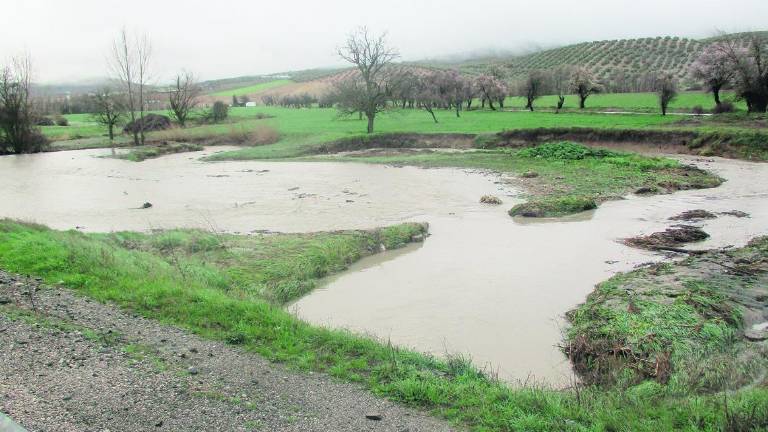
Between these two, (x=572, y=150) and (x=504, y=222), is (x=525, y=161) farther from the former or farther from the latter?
(x=504, y=222)

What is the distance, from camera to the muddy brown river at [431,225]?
10.8 metres

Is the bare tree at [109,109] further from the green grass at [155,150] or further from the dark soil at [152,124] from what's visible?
the green grass at [155,150]

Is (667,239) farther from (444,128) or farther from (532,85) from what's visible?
(532,85)

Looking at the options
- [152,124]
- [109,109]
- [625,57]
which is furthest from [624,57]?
[109,109]

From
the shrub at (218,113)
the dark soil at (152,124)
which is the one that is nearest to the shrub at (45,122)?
the dark soil at (152,124)

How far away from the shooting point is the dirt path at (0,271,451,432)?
6.00 metres

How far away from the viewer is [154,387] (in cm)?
674

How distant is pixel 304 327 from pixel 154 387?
2527 millimetres

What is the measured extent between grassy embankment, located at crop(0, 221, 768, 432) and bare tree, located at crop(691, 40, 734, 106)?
121 ft

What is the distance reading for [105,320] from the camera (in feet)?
29.2

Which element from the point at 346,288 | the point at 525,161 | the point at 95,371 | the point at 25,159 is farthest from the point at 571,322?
the point at 25,159

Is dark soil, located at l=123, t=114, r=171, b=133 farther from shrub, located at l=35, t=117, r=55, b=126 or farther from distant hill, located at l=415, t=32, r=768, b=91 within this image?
distant hill, located at l=415, t=32, r=768, b=91

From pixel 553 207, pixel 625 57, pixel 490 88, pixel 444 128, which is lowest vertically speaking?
pixel 553 207

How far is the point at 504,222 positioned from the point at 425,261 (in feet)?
19.3
